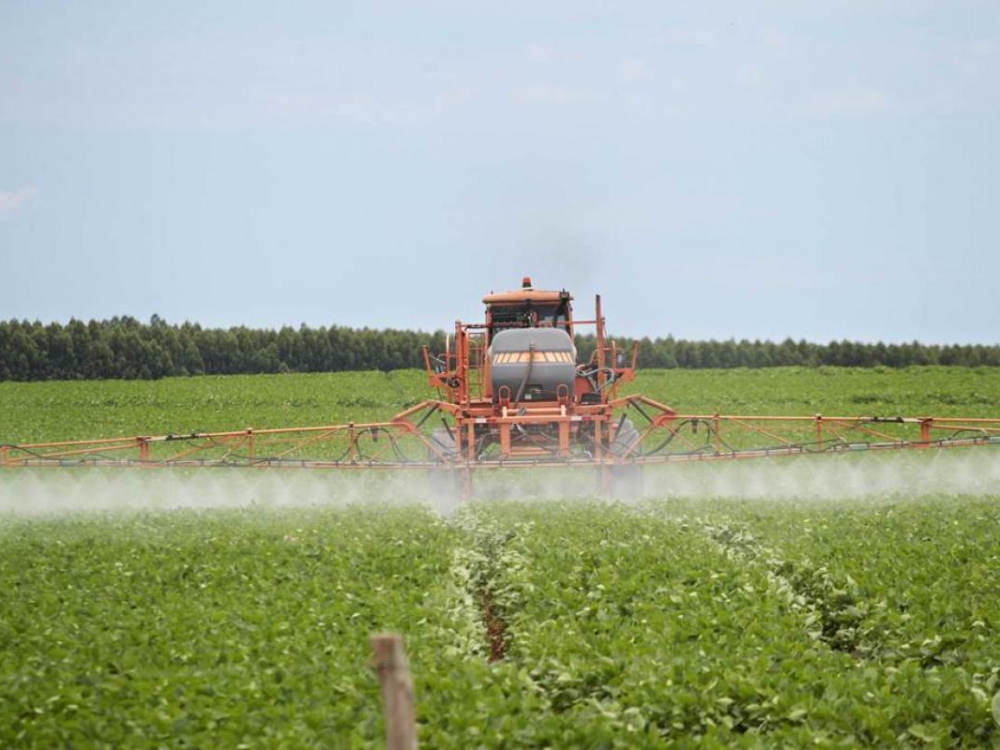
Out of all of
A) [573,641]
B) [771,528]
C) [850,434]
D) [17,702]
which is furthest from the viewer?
[850,434]

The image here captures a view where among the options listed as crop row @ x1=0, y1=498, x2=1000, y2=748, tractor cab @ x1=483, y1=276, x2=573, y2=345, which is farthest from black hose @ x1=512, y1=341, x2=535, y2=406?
crop row @ x1=0, y1=498, x2=1000, y2=748

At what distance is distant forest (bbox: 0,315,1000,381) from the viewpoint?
73.6 meters

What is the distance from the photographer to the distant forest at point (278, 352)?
73.6m

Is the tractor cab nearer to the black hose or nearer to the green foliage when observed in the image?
the black hose

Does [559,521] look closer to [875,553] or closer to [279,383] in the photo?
[875,553]

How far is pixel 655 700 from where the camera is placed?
973 cm

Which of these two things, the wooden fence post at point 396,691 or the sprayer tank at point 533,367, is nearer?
the wooden fence post at point 396,691

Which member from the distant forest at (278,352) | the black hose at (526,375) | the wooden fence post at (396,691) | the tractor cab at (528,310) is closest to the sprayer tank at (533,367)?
the black hose at (526,375)

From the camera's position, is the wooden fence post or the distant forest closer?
the wooden fence post

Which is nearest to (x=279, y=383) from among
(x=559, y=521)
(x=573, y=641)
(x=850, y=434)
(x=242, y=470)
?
(x=850, y=434)

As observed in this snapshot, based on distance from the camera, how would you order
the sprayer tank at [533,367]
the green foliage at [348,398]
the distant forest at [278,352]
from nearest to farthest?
1. the sprayer tank at [533,367]
2. the green foliage at [348,398]
3. the distant forest at [278,352]

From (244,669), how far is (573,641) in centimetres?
264

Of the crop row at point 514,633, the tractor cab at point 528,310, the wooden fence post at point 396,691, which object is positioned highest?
the tractor cab at point 528,310

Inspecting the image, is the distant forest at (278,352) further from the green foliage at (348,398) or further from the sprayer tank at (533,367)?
the sprayer tank at (533,367)
